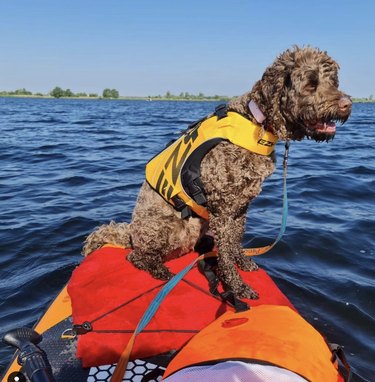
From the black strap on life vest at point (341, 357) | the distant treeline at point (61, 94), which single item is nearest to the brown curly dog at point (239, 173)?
the black strap on life vest at point (341, 357)

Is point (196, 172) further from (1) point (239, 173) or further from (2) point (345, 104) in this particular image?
(2) point (345, 104)

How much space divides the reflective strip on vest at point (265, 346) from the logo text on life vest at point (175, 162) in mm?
1717

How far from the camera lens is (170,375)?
230 centimetres

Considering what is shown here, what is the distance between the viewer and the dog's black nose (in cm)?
341

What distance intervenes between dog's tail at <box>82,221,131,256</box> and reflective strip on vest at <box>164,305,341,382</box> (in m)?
2.27

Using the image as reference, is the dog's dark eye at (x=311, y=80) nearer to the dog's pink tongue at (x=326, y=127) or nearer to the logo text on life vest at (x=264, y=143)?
the dog's pink tongue at (x=326, y=127)

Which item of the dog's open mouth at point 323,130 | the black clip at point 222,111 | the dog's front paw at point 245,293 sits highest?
the black clip at point 222,111

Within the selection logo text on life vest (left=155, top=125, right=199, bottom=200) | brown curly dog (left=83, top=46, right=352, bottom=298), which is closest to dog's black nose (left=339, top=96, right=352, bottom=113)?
brown curly dog (left=83, top=46, right=352, bottom=298)

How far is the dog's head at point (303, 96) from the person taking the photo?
347cm

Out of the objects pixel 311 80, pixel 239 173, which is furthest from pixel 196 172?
pixel 311 80

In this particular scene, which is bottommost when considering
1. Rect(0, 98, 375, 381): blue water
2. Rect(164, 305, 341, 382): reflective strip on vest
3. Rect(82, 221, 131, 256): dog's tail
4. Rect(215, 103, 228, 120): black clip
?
Rect(0, 98, 375, 381): blue water

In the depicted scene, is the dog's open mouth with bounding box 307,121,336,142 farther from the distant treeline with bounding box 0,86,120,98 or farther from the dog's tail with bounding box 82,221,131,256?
the distant treeline with bounding box 0,86,120,98

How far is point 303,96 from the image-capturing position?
→ 3.49 metres

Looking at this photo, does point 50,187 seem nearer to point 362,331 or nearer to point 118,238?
point 118,238
